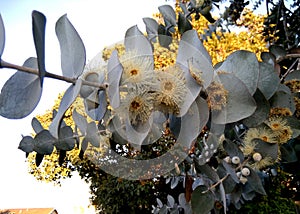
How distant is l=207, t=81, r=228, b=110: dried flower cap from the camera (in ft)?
1.56

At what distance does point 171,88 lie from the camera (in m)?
0.45

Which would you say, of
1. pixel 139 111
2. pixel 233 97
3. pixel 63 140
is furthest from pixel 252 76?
pixel 63 140

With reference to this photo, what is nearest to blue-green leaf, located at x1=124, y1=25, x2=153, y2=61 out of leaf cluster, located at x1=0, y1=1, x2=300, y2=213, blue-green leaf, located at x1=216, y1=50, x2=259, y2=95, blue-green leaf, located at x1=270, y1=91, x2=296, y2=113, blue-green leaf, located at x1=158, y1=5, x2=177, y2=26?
leaf cluster, located at x1=0, y1=1, x2=300, y2=213

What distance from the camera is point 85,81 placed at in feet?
1.46

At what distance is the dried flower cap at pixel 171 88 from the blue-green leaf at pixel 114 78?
54 millimetres

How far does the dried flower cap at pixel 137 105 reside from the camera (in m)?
0.45

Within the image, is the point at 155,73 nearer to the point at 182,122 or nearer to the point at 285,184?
the point at 182,122

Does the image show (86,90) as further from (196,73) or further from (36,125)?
(36,125)

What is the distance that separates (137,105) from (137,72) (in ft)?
0.12

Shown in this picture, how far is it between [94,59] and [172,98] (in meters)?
0.12

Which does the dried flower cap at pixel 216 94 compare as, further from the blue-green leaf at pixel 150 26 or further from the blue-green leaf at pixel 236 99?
the blue-green leaf at pixel 150 26

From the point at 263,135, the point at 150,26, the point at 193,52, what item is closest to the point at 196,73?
the point at 193,52

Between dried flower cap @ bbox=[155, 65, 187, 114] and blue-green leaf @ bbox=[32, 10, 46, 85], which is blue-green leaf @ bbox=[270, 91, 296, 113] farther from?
blue-green leaf @ bbox=[32, 10, 46, 85]

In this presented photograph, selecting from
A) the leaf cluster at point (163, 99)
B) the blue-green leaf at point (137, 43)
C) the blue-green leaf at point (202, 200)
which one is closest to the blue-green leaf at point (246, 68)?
the leaf cluster at point (163, 99)
